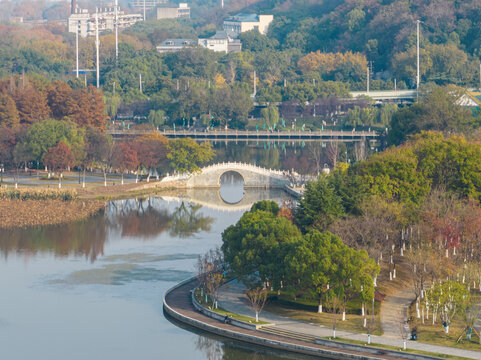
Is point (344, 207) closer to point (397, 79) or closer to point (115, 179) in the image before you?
point (115, 179)

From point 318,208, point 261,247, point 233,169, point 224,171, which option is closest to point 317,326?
point 261,247

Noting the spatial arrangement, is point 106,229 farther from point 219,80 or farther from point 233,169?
point 219,80

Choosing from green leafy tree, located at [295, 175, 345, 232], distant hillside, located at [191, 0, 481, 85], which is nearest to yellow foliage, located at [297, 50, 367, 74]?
distant hillside, located at [191, 0, 481, 85]

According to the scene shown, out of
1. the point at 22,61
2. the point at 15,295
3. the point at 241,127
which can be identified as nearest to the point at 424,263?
the point at 15,295

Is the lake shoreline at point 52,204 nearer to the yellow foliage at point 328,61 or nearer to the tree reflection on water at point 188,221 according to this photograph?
the tree reflection on water at point 188,221

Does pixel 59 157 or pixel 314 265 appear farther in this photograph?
pixel 59 157

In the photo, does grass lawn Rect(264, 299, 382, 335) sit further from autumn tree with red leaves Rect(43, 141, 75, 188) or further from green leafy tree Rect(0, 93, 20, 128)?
green leafy tree Rect(0, 93, 20, 128)
